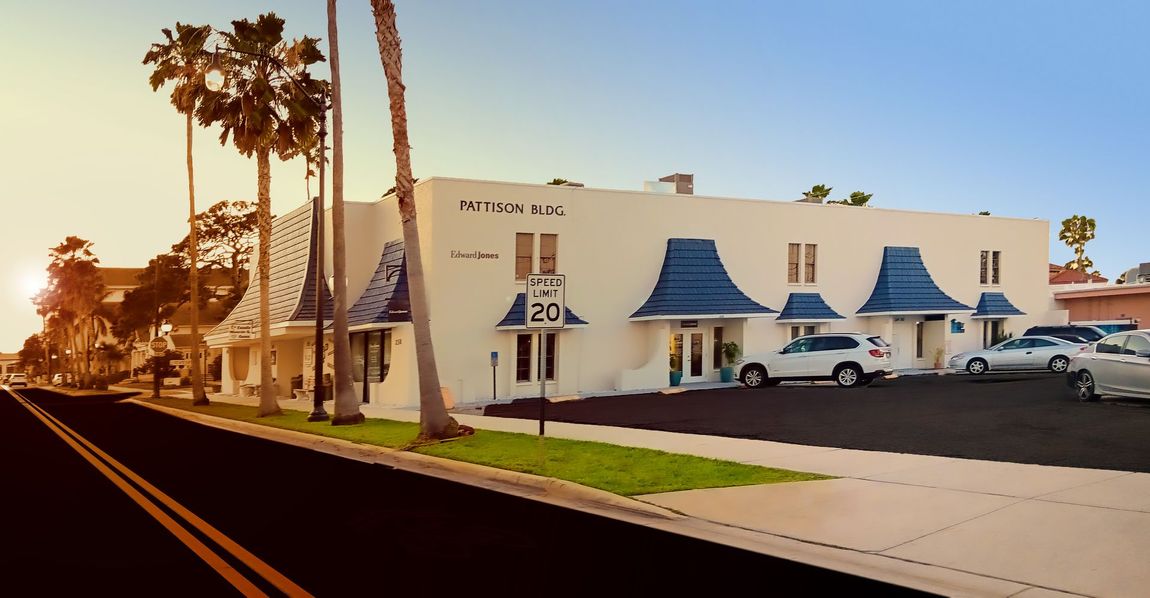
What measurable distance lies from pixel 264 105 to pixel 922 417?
24639 mm

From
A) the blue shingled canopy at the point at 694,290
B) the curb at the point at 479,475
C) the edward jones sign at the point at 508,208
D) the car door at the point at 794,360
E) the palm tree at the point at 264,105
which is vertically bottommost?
the curb at the point at 479,475

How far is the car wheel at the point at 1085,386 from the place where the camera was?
2067 cm

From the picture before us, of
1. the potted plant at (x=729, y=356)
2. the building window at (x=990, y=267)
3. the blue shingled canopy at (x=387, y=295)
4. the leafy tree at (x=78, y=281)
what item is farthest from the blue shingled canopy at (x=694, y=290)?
the leafy tree at (x=78, y=281)

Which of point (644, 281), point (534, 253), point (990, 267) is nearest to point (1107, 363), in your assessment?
point (644, 281)

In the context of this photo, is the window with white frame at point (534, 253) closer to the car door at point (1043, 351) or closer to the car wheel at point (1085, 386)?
the car door at point (1043, 351)

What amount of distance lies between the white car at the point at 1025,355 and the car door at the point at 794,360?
9059 mm

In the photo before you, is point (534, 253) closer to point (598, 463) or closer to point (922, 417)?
point (922, 417)

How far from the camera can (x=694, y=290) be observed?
3612 cm

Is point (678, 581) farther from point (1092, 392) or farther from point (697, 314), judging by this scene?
point (697, 314)

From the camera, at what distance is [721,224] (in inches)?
1496

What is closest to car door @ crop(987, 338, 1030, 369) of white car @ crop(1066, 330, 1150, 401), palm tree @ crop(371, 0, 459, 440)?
white car @ crop(1066, 330, 1150, 401)

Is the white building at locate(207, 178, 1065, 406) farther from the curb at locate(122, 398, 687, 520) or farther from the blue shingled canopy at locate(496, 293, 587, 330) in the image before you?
the curb at locate(122, 398, 687, 520)

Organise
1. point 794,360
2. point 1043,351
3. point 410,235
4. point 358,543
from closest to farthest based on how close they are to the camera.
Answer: point 358,543
point 410,235
point 794,360
point 1043,351

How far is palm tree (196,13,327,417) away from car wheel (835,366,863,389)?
63.0 ft
